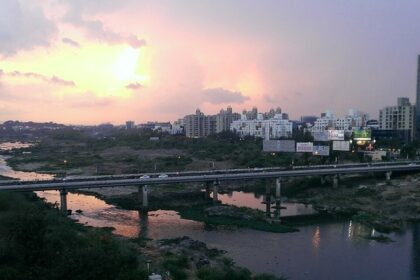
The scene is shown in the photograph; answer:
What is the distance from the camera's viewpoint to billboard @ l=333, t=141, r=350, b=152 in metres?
71.8

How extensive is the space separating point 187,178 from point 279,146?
34256 millimetres

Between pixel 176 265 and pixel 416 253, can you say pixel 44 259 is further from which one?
pixel 416 253

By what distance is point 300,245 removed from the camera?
32.9 metres

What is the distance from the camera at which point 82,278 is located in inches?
615

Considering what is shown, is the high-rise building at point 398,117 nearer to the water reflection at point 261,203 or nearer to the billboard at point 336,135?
the billboard at point 336,135

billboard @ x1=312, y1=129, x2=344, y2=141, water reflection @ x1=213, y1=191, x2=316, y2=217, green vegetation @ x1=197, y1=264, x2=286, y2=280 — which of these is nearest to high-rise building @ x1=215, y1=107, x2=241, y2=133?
billboard @ x1=312, y1=129, x2=344, y2=141

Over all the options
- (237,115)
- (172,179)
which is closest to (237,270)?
(172,179)

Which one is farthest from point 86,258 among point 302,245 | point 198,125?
point 198,125

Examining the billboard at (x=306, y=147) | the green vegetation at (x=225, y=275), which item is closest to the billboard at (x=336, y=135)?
the billboard at (x=306, y=147)

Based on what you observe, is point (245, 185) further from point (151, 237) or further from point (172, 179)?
point (151, 237)

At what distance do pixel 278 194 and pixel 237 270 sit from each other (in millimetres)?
25905

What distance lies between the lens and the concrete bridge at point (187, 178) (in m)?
41.3

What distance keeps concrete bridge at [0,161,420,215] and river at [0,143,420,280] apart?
303cm

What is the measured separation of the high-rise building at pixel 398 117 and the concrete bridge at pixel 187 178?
45.0 meters
